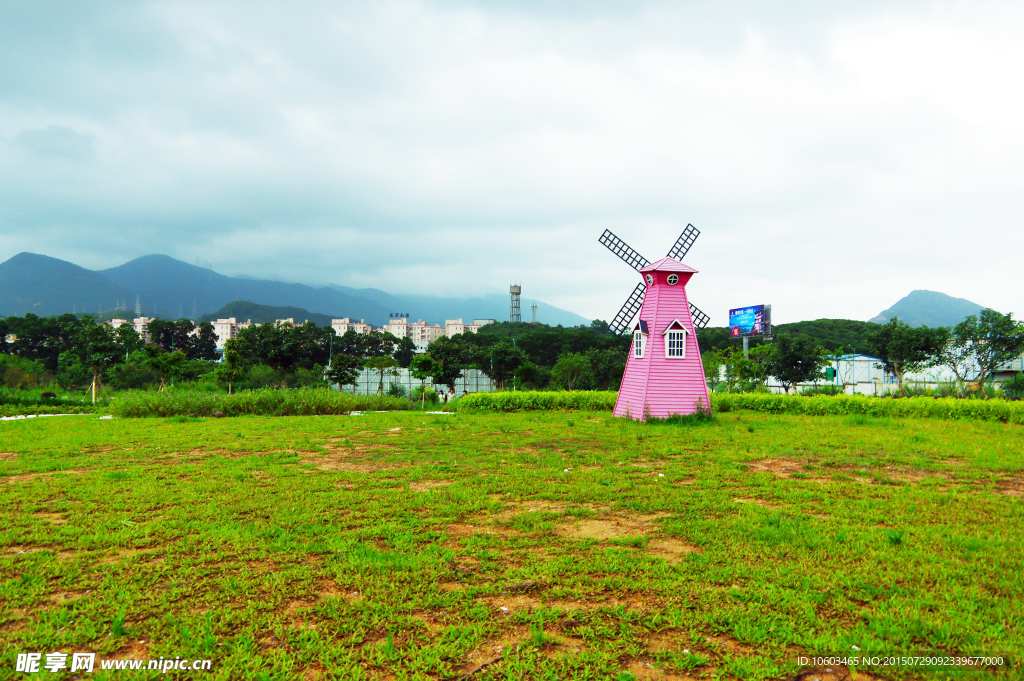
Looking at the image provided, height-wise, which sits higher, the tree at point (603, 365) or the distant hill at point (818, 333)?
the distant hill at point (818, 333)

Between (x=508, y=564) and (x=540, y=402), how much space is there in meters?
14.8

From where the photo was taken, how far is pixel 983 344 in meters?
35.2

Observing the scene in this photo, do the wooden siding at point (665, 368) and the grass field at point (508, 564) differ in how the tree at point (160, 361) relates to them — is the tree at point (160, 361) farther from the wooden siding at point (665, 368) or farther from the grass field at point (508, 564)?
the wooden siding at point (665, 368)

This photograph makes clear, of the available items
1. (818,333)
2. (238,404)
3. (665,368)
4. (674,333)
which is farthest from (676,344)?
(818,333)

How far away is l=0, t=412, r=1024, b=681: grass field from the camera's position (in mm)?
2980

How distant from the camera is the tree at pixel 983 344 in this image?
33969 millimetres

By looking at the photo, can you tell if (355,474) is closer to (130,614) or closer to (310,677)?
(130,614)

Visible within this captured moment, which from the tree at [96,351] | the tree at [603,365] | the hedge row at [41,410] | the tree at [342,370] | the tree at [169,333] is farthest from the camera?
the tree at [169,333]

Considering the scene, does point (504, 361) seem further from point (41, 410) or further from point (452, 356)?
point (41, 410)

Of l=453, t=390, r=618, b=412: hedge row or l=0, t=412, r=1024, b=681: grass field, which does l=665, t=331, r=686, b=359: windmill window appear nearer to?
l=453, t=390, r=618, b=412: hedge row

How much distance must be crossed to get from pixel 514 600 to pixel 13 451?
405 inches

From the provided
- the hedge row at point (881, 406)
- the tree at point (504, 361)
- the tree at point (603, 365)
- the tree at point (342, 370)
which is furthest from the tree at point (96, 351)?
the tree at point (603, 365)

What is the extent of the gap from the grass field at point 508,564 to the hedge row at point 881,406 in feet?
27.8

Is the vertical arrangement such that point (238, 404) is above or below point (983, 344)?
below
